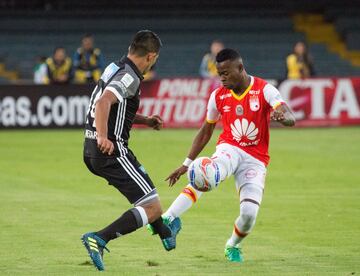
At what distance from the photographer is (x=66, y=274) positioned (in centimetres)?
854

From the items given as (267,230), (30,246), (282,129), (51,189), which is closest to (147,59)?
(30,246)

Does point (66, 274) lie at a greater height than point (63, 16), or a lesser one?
greater

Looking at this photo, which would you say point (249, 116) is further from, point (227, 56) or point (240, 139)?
point (227, 56)

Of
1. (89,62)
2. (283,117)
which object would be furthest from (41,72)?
(283,117)

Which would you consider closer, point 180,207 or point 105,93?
point 105,93

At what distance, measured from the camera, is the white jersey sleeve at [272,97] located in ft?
30.4

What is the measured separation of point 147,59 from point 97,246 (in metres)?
1.69

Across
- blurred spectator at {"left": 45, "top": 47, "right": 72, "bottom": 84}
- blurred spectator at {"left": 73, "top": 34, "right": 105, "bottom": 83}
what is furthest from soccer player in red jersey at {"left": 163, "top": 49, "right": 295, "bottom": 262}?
blurred spectator at {"left": 45, "top": 47, "right": 72, "bottom": 84}

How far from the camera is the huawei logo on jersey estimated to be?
9.57 m

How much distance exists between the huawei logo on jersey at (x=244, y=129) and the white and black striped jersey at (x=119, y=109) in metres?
1.13

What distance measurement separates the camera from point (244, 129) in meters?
9.59

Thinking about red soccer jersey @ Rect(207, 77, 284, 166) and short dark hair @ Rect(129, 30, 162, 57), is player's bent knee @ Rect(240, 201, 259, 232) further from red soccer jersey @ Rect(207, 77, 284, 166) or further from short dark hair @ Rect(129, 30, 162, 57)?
short dark hair @ Rect(129, 30, 162, 57)

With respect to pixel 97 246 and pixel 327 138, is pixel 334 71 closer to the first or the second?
pixel 327 138

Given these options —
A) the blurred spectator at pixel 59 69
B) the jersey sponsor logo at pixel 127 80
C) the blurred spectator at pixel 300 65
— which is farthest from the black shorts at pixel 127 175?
the blurred spectator at pixel 300 65
